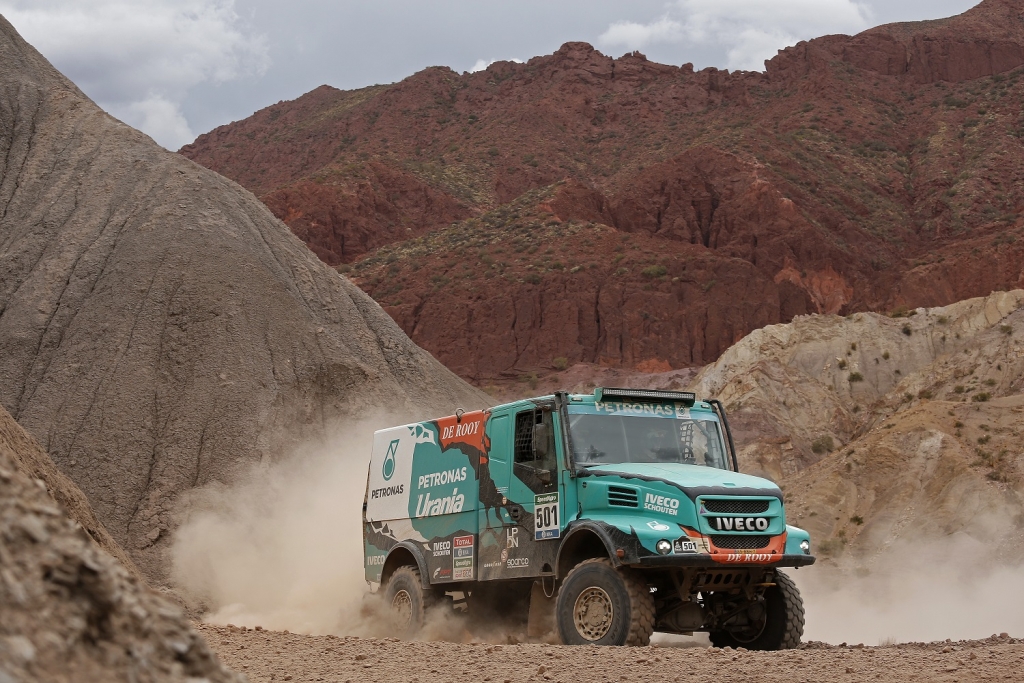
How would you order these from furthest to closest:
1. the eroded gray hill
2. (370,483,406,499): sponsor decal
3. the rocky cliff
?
the rocky cliff, the eroded gray hill, (370,483,406,499): sponsor decal

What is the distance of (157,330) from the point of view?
81.1ft

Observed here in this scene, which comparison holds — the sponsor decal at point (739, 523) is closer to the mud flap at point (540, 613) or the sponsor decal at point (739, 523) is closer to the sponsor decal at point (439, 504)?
the mud flap at point (540, 613)

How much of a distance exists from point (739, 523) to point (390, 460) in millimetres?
5712

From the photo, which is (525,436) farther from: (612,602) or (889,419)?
(889,419)

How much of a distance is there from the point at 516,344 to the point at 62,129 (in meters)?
32.1

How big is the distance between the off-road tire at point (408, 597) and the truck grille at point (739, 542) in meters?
4.25

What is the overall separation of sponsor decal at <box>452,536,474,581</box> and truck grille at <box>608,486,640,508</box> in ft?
7.99

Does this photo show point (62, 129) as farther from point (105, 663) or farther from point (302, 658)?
point (105, 663)

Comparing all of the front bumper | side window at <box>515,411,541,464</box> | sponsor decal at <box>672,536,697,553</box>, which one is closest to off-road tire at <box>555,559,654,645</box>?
the front bumper

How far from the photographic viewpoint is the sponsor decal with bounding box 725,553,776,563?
10922 mm

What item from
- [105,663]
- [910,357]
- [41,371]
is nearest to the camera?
[105,663]

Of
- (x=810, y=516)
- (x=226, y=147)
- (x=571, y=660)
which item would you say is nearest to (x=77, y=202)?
(x=810, y=516)

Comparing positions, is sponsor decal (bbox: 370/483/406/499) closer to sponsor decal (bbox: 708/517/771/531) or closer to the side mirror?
the side mirror

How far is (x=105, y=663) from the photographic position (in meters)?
3.40
